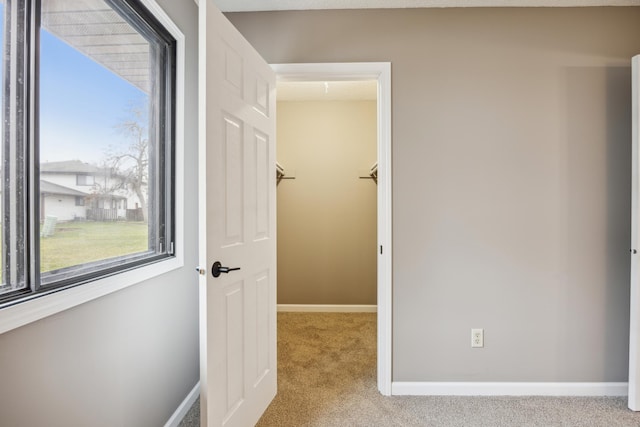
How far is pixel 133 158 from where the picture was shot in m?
1.59

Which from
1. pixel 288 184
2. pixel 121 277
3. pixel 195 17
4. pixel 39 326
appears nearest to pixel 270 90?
pixel 195 17

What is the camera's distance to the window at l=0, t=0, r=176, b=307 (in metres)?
0.99

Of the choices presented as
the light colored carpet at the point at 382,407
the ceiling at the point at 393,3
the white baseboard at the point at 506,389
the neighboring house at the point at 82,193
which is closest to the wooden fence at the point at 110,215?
the neighboring house at the point at 82,193

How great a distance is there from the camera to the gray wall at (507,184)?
2125 millimetres

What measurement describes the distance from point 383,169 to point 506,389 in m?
1.59

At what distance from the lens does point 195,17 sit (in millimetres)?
2037

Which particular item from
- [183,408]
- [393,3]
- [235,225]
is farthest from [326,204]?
[183,408]

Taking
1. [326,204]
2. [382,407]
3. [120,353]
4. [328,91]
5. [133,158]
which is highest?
[328,91]

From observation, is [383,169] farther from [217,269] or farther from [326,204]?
[326,204]

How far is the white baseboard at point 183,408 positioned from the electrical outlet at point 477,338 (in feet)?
5.71

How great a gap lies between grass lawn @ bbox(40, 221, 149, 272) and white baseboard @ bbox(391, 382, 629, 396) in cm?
175

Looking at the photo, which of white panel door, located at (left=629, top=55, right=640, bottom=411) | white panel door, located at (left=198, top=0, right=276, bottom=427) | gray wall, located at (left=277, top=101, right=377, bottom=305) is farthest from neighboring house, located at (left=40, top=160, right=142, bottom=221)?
white panel door, located at (left=629, top=55, right=640, bottom=411)

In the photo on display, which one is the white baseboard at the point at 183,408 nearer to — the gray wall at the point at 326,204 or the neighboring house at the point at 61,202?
the neighboring house at the point at 61,202

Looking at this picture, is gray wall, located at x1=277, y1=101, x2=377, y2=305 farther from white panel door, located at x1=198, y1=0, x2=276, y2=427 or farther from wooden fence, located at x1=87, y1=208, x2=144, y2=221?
wooden fence, located at x1=87, y1=208, x2=144, y2=221
